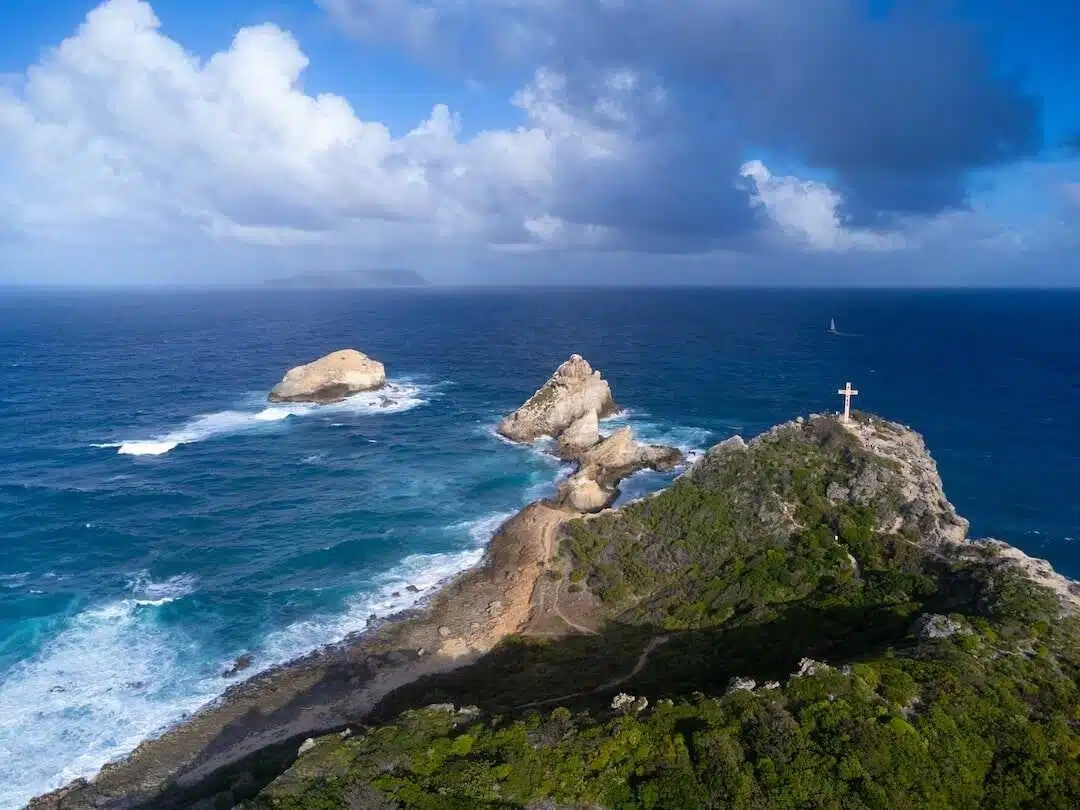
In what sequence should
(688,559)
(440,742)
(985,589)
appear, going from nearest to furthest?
(440,742), (985,589), (688,559)

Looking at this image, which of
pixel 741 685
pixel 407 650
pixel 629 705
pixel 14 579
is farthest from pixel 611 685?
pixel 14 579

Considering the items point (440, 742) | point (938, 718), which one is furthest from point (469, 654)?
point (938, 718)

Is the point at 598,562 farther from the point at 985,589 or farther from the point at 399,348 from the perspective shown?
the point at 399,348

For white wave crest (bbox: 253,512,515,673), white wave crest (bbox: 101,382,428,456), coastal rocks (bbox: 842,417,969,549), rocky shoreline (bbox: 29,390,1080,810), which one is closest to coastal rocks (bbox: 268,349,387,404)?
white wave crest (bbox: 101,382,428,456)

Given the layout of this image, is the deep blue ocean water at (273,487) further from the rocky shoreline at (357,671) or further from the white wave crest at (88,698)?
the rocky shoreline at (357,671)

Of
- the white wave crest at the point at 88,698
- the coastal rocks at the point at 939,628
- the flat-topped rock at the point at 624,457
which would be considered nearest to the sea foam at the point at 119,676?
the white wave crest at the point at 88,698

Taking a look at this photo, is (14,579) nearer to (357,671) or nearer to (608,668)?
(357,671)

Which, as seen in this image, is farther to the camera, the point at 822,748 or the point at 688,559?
the point at 688,559
